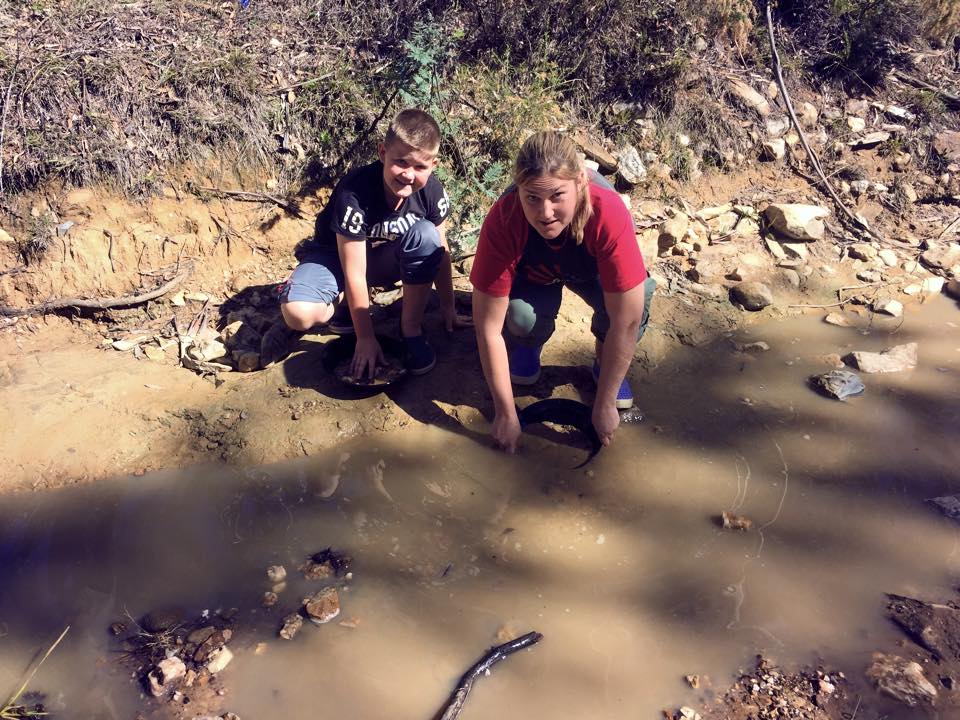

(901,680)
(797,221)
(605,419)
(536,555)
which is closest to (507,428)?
(605,419)

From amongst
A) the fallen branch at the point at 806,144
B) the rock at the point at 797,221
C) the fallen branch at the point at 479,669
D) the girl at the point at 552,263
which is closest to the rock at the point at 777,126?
the fallen branch at the point at 806,144

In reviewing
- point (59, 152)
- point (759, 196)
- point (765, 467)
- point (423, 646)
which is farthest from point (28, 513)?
point (759, 196)

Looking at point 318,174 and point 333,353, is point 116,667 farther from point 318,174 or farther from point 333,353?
point 318,174

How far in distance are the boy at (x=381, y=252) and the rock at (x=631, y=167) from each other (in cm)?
175

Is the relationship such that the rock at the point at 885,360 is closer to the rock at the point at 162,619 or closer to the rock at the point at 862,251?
the rock at the point at 862,251

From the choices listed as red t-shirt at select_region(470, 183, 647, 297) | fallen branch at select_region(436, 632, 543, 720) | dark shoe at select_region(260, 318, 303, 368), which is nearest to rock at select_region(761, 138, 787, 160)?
red t-shirt at select_region(470, 183, 647, 297)

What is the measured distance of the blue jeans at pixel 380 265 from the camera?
129 inches

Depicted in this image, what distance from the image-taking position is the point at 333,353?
343cm

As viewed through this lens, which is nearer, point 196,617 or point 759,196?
point 196,617

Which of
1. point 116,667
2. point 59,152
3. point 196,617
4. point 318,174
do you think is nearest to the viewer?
point 116,667

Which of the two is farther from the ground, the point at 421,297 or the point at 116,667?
the point at 421,297

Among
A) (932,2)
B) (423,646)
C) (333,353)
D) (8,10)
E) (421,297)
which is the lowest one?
(423,646)

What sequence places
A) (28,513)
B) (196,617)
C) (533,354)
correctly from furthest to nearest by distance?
(533,354), (28,513), (196,617)

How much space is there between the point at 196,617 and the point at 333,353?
1.39 meters
